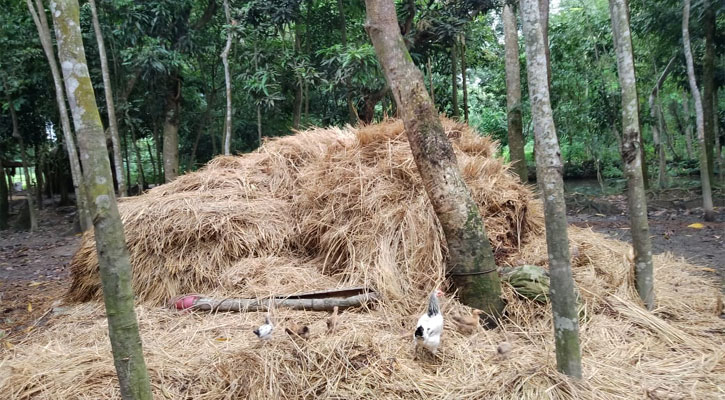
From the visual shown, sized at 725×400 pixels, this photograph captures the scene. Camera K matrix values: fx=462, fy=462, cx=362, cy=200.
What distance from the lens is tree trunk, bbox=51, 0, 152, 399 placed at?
1.87 metres

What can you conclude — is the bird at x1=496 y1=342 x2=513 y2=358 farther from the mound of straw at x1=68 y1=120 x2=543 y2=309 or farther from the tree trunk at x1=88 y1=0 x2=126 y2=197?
the tree trunk at x1=88 y1=0 x2=126 y2=197

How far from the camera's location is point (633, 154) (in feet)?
10.5

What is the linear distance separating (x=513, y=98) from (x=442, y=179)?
4709 millimetres

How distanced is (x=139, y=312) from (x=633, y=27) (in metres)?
11.4

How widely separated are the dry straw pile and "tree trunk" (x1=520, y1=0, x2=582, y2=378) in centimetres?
20

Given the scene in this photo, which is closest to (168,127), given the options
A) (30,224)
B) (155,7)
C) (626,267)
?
(155,7)

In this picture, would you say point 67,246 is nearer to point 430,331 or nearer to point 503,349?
point 430,331

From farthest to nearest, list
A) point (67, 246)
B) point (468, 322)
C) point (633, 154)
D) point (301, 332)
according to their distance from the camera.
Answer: point (67, 246) → point (633, 154) → point (468, 322) → point (301, 332)

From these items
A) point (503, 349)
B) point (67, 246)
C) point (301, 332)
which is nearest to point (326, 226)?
point (301, 332)

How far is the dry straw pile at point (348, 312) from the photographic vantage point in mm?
2479

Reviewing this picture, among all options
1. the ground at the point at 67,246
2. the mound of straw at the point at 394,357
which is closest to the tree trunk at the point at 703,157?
the ground at the point at 67,246

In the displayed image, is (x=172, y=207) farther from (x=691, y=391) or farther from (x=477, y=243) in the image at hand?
(x=691, y=391)

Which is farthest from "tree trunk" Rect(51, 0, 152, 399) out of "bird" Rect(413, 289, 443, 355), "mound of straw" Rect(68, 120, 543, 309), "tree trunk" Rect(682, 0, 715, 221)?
"tree trunk" Rect(682, 0, 715, 221)

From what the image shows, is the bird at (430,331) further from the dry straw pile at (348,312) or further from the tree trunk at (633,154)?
the tree trunk at (633,154)
